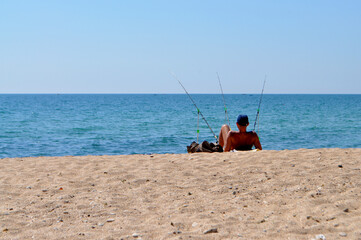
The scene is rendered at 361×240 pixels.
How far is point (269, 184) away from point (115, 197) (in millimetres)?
2085

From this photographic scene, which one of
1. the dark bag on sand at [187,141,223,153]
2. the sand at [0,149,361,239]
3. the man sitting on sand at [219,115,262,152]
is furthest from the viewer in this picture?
the dark bag on sand at [187,141,223,153]

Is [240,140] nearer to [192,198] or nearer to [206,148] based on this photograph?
[206,148]

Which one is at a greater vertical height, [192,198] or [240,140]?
[240,140]

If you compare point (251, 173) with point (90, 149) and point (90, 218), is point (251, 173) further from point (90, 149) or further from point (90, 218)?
point (90, 149)

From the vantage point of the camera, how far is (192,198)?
4.94 metres

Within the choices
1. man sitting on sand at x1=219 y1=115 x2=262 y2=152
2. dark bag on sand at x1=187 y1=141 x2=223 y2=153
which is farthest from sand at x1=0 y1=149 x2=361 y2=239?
dark bag on sand at x1=187 y1=141 x2=223 y2=153

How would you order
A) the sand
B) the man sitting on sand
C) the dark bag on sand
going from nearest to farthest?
the sand
the man sitting on sand
the dark bag on sand

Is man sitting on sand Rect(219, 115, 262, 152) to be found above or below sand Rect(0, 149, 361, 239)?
above

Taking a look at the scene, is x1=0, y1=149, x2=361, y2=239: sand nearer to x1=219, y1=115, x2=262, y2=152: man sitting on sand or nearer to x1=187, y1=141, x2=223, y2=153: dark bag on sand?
x1=219, y1=115, x2=262, y2=152: man sitting on sand

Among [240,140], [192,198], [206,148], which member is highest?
[240,140]

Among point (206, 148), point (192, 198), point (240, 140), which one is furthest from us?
point (206, 148)

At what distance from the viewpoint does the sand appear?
3896 mm

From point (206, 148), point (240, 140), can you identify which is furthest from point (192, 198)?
point (206, 148)

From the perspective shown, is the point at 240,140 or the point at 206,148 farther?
the point at 206,148
